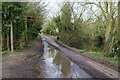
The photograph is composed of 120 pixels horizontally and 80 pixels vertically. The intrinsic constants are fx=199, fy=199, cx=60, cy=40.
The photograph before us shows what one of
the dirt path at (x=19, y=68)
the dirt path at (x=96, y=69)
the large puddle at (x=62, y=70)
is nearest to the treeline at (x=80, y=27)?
the dirt path at (x=96, y=69)

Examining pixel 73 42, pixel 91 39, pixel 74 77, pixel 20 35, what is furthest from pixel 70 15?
pixel 74 77

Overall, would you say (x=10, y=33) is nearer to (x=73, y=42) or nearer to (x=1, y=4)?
(x=1, y=4)

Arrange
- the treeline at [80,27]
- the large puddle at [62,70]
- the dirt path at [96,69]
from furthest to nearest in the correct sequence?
the treeline at [80,27]
the dirt path at [96,69]
the large puddle at [62,70]

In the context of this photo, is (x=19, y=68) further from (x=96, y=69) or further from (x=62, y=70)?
(x=96, y=69)

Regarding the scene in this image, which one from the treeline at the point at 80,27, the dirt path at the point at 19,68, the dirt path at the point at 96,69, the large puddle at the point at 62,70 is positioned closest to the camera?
the dirt path at the point at 19,68

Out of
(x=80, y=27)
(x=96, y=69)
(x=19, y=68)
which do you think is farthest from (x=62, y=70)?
(x=80, y=27)

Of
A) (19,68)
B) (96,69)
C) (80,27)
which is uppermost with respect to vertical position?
(80,27)

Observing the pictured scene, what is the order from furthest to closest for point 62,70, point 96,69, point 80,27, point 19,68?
point 80,27 < point 96,69 < point 19,68 < point 62,70

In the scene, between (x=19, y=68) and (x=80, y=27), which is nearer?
(x=19, y=68)

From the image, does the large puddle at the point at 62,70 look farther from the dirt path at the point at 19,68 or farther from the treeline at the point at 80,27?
the treeline at the point at 80,27

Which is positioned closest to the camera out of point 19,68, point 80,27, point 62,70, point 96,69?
point 62,70

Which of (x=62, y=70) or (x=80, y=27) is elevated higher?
(x=80, y=27)

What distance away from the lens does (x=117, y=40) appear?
16578 millimetres

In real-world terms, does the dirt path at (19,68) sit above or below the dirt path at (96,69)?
above
